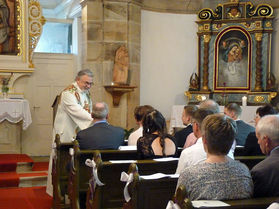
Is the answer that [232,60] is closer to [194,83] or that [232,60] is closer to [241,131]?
[194,83]

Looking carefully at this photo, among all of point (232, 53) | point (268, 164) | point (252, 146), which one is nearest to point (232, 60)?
point (232, 53)

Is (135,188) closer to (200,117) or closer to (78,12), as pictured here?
(200,117)

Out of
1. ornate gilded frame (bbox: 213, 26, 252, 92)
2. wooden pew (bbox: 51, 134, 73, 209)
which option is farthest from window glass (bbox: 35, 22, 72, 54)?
wooden pew (bbox: 51, 134, 73, 209)

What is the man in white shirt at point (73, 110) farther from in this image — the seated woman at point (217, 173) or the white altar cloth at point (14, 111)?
the seated woman at point (217, 173)

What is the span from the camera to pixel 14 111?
841 centimetres

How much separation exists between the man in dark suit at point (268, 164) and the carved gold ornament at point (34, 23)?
6.99m

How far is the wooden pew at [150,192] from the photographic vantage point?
3.06 meters

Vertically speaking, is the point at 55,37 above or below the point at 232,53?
above

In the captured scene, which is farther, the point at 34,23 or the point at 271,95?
the point at 271,95

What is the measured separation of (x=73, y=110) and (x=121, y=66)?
10.2 ft

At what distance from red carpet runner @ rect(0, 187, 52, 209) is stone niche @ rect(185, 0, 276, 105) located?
465 cm

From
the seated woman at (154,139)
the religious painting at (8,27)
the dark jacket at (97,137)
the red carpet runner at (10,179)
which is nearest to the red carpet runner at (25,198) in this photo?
the red carpet runner at (10,179)

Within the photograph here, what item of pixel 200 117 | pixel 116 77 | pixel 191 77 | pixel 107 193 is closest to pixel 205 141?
pixel 200 117

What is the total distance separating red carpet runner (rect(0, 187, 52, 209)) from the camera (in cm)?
573
